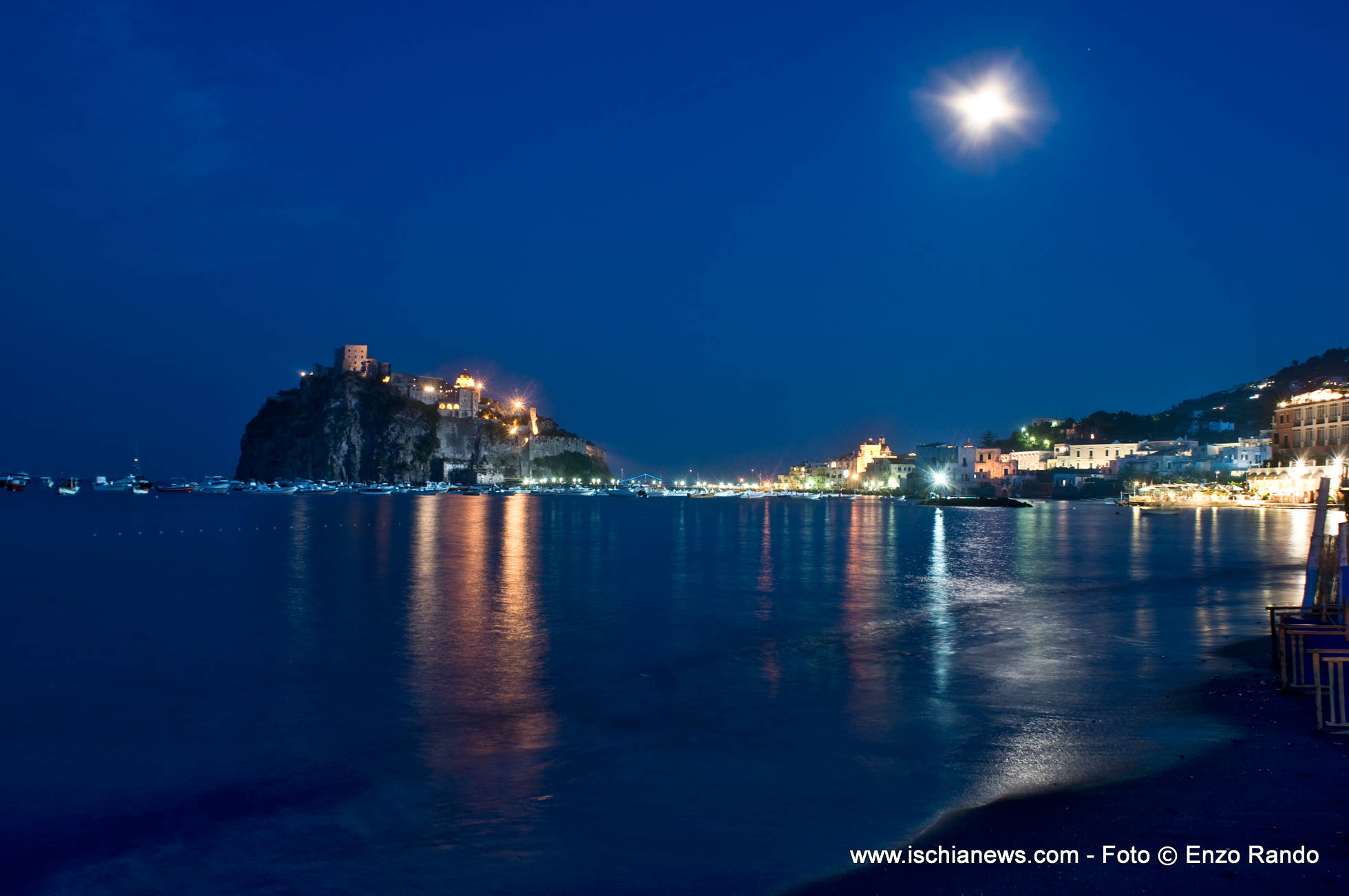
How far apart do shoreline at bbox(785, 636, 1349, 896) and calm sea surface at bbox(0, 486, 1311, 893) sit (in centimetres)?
31

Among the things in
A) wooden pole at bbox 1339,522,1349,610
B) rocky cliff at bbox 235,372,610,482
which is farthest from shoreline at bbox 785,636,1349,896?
rocky cliff at bbox 235,372,610,482

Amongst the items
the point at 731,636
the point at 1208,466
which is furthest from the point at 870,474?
the point at 731,636

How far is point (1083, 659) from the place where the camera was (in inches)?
437

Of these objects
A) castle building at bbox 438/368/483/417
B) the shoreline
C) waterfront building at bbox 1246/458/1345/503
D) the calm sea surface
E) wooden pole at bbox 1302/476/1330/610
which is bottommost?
the calm sea surface

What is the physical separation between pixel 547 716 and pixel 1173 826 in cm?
570

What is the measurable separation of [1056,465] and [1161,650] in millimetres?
115983

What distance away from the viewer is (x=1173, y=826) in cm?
514

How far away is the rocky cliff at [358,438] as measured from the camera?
121625mm

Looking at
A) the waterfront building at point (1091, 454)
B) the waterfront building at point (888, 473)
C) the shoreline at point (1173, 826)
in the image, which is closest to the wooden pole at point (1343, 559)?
the shoreline at point (1173, 826)

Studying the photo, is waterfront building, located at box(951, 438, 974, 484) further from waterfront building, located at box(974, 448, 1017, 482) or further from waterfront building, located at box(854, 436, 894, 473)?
waterfront building, located at box(854, 436, 894, 473)

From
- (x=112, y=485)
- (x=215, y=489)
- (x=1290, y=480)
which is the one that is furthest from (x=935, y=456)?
(x=112, y=485)

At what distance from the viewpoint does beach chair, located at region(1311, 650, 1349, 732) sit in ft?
22.3

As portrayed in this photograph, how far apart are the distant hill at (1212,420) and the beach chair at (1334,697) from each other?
130287 mm

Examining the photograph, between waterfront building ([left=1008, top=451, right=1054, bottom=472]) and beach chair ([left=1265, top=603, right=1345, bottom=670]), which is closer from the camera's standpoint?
beach chair ([left=1265, top=603, right=1345, bottom=670])
